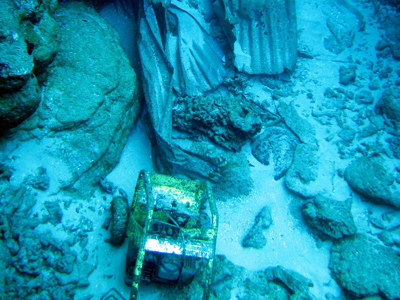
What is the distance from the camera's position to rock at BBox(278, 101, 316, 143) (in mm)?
3256

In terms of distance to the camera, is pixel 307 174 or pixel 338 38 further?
pixel 338 38

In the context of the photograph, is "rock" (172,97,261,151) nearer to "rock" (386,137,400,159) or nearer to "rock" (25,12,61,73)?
"rock" (25,12,61,73)

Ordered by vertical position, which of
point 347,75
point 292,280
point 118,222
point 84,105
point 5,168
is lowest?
point 292,280

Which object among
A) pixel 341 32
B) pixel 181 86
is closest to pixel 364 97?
pixel 341 32

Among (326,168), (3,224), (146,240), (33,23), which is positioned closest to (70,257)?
(3,224)

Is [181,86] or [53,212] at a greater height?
[181,86]

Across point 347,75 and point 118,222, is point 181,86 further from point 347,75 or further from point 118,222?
point 347,75

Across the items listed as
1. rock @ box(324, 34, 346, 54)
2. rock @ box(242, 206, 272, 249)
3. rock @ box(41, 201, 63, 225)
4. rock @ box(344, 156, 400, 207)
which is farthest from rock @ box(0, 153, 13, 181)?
rock @ box(324, 34, 346, 54)

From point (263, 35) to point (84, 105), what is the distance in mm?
2688

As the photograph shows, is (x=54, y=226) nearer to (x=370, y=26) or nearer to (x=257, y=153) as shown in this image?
(x=257, y=153)

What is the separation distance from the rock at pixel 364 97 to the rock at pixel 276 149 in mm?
1399

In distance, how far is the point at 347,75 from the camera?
3.69 meters

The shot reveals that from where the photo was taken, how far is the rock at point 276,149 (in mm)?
2986

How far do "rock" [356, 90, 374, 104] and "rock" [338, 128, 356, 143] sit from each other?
1.97 ft
